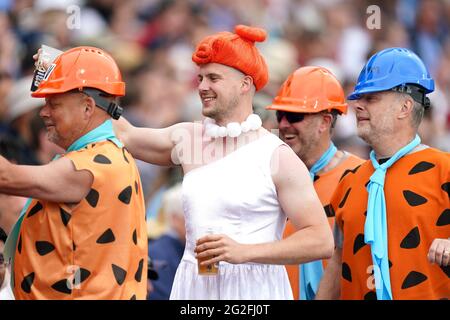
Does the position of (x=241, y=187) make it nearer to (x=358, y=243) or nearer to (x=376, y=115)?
(x=358, y=243)

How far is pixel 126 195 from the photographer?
19.3 ft

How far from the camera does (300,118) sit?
7.68 metres

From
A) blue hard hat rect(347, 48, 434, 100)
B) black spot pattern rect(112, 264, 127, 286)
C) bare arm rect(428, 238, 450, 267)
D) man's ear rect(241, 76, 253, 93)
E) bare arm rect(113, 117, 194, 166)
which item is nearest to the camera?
black spot pattern rect(112, 264, 127, 286)

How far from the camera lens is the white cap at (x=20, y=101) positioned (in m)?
9.89

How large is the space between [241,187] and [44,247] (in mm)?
1129

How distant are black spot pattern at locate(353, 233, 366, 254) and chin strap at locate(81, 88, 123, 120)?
1.56m

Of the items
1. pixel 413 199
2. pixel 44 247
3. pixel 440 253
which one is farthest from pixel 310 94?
pixel 44 247

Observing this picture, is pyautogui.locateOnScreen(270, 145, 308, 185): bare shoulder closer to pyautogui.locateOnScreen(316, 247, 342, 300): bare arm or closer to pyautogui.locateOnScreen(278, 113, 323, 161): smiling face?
pyautogui.locateOnScreen(316, 247, 342, 300): bare arm

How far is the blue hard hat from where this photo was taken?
6.74m

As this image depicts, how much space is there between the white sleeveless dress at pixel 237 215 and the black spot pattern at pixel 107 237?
2.17 feet

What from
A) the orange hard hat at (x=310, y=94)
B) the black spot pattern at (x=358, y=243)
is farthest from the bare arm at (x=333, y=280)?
the orange hard hat at (x=310, y=94)

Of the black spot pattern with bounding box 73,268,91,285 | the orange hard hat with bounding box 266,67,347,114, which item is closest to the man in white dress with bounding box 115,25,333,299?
the black spot pattern with bounding box 73,268,91,285
